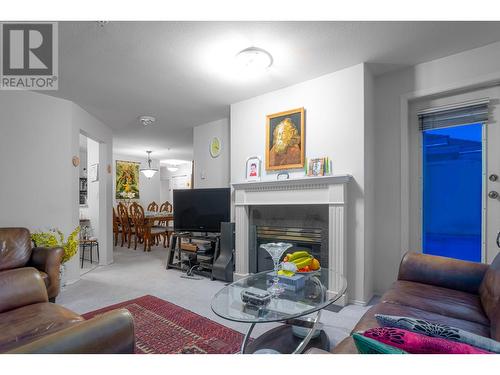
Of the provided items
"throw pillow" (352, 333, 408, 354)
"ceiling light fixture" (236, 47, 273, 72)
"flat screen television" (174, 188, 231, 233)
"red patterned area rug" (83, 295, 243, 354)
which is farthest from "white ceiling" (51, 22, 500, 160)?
"red patterned area rug" (83, 295, 243, 354)

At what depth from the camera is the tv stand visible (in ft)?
12.6

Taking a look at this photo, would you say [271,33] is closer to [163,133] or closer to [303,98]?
[303,98]

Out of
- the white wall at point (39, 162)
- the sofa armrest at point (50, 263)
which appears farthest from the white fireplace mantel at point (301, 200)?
the white wall at point (39, 162)

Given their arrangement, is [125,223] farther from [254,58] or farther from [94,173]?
[254,58]

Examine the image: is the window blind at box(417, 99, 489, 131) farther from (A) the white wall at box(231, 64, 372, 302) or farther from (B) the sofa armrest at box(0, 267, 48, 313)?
(B) the sofa armrest at box(0, 267, 48, 313)

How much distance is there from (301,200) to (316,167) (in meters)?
0.39

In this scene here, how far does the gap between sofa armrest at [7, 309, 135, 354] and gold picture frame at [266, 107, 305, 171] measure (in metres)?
2.49

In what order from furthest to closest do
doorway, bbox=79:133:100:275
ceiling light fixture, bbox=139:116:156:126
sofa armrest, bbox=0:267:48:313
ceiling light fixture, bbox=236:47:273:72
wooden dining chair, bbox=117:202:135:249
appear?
wooden dining chair, bbox=117:202:135:249 < doorway, bbox=79:133:100:275 < ceiling light fixture, bbox=139:116:156:126 < ceiling light fixture, bbox=236:47:273:72 < sofa armrest, bbox=0:267:48:313

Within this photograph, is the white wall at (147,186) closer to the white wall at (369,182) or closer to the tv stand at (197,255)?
the tv stand at (197,255)

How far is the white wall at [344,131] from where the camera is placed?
269 cm

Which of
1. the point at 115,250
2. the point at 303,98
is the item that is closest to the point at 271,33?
the point at 303,98

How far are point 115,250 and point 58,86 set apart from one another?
3.68 m

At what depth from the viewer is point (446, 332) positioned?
843 millimetres

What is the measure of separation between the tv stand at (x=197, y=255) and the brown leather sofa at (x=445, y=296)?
2383mm
